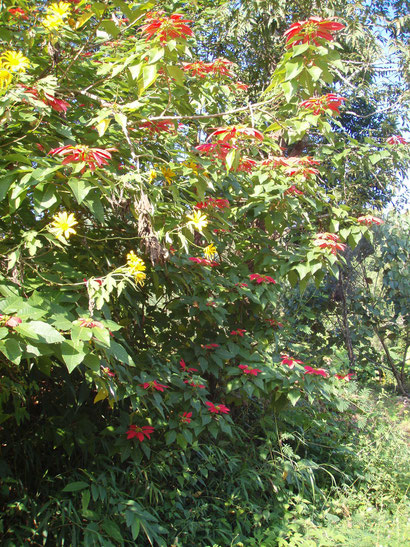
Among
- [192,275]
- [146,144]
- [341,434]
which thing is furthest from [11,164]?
[341,434]

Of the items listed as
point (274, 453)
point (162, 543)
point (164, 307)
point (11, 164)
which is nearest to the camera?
point (11, 164)

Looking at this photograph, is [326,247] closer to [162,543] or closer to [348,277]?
[162,543]

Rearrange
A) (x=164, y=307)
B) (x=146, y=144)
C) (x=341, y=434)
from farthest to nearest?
1. (x=341, y=434)
2. (x=164, y=307)
3. (x=146, y=144)

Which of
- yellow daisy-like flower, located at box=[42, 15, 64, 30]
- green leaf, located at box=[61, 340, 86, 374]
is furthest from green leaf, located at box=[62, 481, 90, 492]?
yellow daisy-like flower, located at box=[42, 15, 64, 30]

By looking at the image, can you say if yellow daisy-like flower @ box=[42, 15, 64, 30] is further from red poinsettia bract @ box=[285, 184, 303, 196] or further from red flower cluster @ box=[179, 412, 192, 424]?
red flower cluster @ box=[179, 412, 192, 424]

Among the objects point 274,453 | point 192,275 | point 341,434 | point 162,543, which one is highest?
point 192,275

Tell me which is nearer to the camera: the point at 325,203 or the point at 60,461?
the point at 60,461

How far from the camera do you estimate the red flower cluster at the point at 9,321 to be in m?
1.12

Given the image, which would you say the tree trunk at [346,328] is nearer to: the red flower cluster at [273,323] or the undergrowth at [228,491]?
the undergrowth at [228,491]

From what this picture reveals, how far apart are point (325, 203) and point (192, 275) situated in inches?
35.5

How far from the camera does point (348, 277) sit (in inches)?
196

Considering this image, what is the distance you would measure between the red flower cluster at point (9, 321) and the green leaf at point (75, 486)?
117cm

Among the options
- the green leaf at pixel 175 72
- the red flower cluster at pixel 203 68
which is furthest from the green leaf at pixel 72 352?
the red flower cluster at pixel 203 68

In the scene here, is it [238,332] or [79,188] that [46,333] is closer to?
[79,188]
